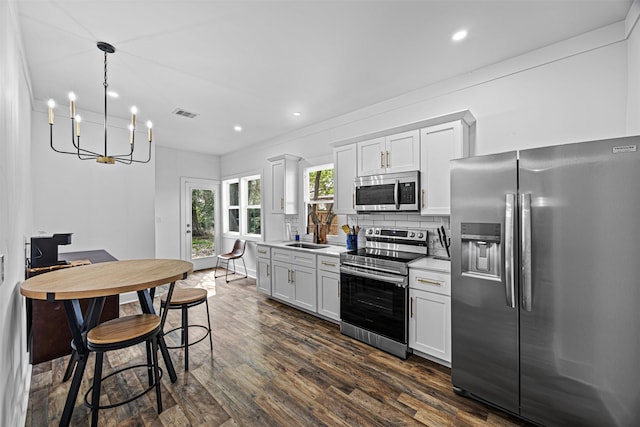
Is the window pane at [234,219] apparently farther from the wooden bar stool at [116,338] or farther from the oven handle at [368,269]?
the wooden bar stool at [116,338]

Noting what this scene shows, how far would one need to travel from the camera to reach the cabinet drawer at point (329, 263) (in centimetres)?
327

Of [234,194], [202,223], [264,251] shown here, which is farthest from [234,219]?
[264,251]

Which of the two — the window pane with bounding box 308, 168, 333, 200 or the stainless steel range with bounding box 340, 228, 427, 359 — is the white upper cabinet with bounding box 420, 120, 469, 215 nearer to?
the stainless steel range with bounding box 340, 228, 427, 359

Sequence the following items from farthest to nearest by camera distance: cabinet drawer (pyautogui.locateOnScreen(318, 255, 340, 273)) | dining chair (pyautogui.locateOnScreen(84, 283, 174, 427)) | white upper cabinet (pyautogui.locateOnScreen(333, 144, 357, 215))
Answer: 1. white upper cabinet (pyautogui.locateOnScreen(333, 144, 357, 215))
2. cabinet drawer (pyautogui.locateOnScreen(318, 255, 340, 273))
3. dining chair (pyautogui.locateOnScreen(84, 283, 174, 427))

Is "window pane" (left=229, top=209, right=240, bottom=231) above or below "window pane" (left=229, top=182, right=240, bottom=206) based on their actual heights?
below

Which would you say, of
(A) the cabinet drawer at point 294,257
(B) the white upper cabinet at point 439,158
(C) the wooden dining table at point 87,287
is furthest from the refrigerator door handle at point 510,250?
(C) the wooden dining table at point 87,287

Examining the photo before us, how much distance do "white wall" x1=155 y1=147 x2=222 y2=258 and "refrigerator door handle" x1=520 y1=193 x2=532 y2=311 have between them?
605 centimetres

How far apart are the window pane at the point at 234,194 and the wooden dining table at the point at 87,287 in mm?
4228

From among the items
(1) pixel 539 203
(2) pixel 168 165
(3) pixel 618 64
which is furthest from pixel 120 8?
(2) pixel 168 165

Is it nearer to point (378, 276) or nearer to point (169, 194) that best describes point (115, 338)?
point (378, 276)

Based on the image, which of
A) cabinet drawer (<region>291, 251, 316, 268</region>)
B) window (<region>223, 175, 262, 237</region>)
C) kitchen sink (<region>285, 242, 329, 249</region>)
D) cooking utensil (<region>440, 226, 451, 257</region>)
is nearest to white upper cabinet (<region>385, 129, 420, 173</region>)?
cooking utensil (<region>440, 226, 451, 257</region>)

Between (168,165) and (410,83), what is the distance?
5107mm

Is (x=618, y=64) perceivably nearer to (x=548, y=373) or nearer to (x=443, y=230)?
(x=443, y=230)

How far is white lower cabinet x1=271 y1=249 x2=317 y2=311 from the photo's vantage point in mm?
3576
